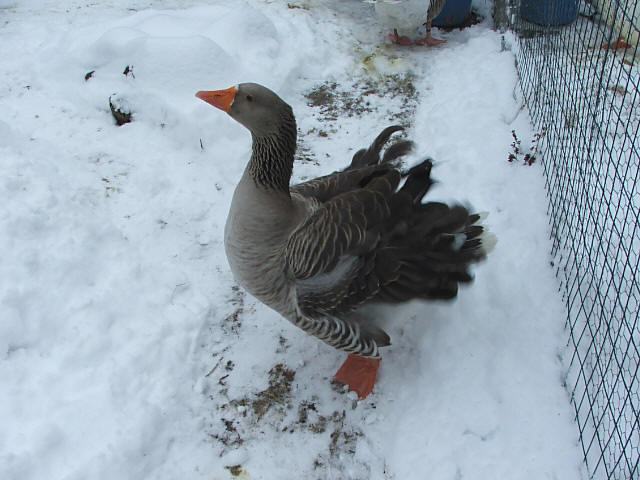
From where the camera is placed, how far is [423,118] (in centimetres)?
503

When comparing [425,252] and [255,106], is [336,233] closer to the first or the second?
[425,252]

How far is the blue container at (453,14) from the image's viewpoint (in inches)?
259

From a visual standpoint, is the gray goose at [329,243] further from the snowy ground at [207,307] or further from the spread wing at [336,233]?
the snowy ground at [207,307]

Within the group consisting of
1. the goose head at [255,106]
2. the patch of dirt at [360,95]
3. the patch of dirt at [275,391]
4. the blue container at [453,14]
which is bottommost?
the patch of dirt at [275,391]

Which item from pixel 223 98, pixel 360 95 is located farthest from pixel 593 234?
pixel 360 95

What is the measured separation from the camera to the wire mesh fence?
2453 mm

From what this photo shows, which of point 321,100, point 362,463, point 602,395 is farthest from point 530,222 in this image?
point 321,100

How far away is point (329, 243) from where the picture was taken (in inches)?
102

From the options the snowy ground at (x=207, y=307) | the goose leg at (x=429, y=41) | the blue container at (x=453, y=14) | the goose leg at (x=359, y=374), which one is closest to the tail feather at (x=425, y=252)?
the snowy ground at (x=207, y=307)

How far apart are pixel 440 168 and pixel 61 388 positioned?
3.12 metres

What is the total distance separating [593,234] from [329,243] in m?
1.47

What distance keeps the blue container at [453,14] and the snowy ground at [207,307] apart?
1617 mm

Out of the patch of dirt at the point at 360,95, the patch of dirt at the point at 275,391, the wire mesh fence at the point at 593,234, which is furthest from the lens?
the patch of dirt at the point at 360,95

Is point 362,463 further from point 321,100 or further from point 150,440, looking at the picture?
point 321,100
